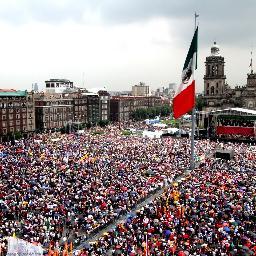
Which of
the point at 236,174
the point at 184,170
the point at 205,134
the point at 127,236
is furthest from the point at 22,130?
the point at 127,236

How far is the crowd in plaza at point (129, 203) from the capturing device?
20672mm

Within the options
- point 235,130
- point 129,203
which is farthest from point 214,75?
point 129,203

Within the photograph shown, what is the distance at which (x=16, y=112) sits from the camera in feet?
240

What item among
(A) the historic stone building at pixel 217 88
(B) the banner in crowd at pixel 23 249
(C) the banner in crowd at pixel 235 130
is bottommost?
(B) the banner in crowd at pixel 23 249

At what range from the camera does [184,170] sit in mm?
37438

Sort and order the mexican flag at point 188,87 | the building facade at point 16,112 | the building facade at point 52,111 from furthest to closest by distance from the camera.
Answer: the building facade at point 52,111, the building facade at point 16,112, the mexican flag at point 188,87

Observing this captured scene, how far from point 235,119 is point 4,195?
→ 4809 centimetres

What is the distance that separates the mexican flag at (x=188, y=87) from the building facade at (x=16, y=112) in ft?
148

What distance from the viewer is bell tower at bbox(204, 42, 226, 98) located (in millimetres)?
91312

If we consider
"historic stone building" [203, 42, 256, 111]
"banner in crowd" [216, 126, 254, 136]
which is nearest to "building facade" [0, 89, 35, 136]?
"banner in crowd" [216, 126, 254, 136]

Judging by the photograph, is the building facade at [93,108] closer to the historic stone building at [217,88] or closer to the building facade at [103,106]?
the building facade at [103,106]

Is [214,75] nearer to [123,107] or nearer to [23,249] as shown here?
[123,107]

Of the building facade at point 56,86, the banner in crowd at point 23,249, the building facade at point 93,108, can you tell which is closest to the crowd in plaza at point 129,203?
the banner in crowd at point 23,249

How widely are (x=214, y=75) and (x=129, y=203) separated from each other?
228 feet
